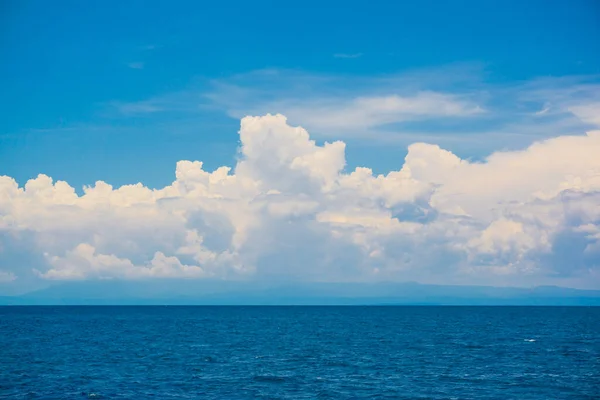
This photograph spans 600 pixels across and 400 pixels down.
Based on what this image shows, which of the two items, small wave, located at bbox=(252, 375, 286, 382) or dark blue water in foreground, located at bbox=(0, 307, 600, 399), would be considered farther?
small wave, located at bbox=(252, 375, 286, 382)

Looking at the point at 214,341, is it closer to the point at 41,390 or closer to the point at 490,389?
the point at 41,390

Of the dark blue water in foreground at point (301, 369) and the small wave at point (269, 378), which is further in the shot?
the small wave at point (269, 378)

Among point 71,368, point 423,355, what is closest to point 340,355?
point 423,355

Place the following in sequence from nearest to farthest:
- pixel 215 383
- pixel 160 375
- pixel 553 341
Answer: pixel 215 383 → pixel 160 375 → pixel 553 341

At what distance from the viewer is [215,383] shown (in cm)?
6216

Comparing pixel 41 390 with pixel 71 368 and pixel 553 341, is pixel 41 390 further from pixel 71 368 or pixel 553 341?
pixel 553 341

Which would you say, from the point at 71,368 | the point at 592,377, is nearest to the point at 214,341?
the point at 71,368

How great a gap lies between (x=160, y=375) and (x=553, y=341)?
8093cm

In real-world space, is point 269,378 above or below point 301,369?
above

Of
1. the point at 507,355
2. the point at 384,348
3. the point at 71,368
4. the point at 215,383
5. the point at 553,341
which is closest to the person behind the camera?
the point at 215,383

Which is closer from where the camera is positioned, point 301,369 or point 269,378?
point 269,378

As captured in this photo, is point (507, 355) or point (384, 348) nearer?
point (507, 355)

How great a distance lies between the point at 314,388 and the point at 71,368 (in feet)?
112

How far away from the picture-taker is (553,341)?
363 feet
